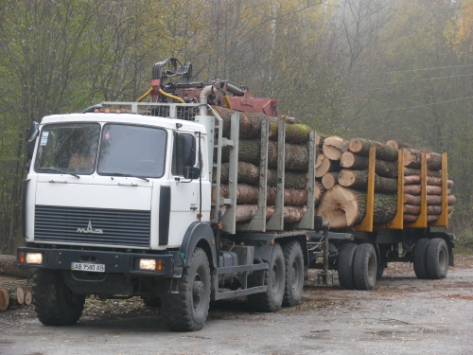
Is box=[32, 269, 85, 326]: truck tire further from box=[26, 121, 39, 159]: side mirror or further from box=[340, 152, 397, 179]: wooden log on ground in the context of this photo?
box=[340, 152, 397, 179]: wooden log on ground

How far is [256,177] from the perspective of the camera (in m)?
12.8

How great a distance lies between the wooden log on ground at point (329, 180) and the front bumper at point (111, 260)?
296 inches

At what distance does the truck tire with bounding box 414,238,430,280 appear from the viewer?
64.8 feet

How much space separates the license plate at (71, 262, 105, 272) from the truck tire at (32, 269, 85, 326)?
733mm

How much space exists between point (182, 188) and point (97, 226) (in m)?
1.18

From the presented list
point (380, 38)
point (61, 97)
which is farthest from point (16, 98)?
point (380, 38)

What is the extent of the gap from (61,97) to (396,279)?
30.4 feet

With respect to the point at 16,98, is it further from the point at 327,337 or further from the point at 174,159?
the point at 327,337

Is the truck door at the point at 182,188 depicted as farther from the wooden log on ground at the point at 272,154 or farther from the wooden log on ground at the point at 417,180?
the wooden log on ground at the point at 417,180

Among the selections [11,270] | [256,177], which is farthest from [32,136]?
[11,270]

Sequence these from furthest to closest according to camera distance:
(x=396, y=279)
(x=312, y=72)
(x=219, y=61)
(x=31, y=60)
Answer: (x=312, y=72) → (x=219, y=61) → (x=396, y=279) → (x=31, y=60)

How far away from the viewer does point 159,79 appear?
500 inches

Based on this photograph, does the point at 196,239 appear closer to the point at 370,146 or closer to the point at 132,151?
the point at 132,151

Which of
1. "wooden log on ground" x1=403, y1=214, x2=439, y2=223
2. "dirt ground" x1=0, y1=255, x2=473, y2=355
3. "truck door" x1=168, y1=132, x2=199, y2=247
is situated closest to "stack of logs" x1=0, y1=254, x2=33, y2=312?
"dirt ground" x1=0, y1=255, x2=473, y2=355
